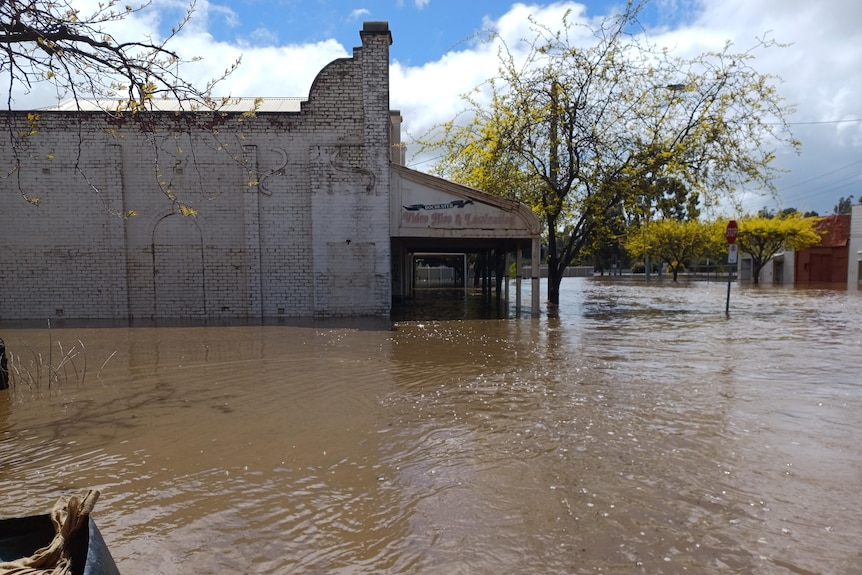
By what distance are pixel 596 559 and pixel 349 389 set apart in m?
4.25

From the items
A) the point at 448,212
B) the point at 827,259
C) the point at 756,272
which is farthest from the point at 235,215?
the point at 827,259

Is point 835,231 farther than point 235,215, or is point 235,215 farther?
point 835,231

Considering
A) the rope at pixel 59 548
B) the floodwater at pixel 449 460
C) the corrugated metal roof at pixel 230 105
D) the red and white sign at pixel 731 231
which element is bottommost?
the floodwater at pixel 449 460

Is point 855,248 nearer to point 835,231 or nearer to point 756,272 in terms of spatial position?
point 835,231

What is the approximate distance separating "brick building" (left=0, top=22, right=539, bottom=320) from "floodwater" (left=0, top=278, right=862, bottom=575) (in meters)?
5.26

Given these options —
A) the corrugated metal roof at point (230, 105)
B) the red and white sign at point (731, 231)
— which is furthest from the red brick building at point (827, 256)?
the corrugated metal roof at point (230, 105)

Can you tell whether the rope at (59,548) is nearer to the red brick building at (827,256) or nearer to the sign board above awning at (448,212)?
the sign board above awning at (448,212)

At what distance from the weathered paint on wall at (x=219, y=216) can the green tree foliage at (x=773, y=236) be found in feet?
98.2

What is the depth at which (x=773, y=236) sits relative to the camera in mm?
37844

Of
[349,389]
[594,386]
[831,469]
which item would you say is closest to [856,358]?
[594,386]

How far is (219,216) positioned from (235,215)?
1.28ft

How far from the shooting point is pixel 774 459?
4.54 m

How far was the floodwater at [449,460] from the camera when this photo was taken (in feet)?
10.7

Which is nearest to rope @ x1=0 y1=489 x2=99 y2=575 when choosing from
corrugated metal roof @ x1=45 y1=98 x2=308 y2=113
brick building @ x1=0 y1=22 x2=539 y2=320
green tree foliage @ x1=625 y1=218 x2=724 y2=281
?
brick building @ x1=0 y1=22 x2=539 y2=320
